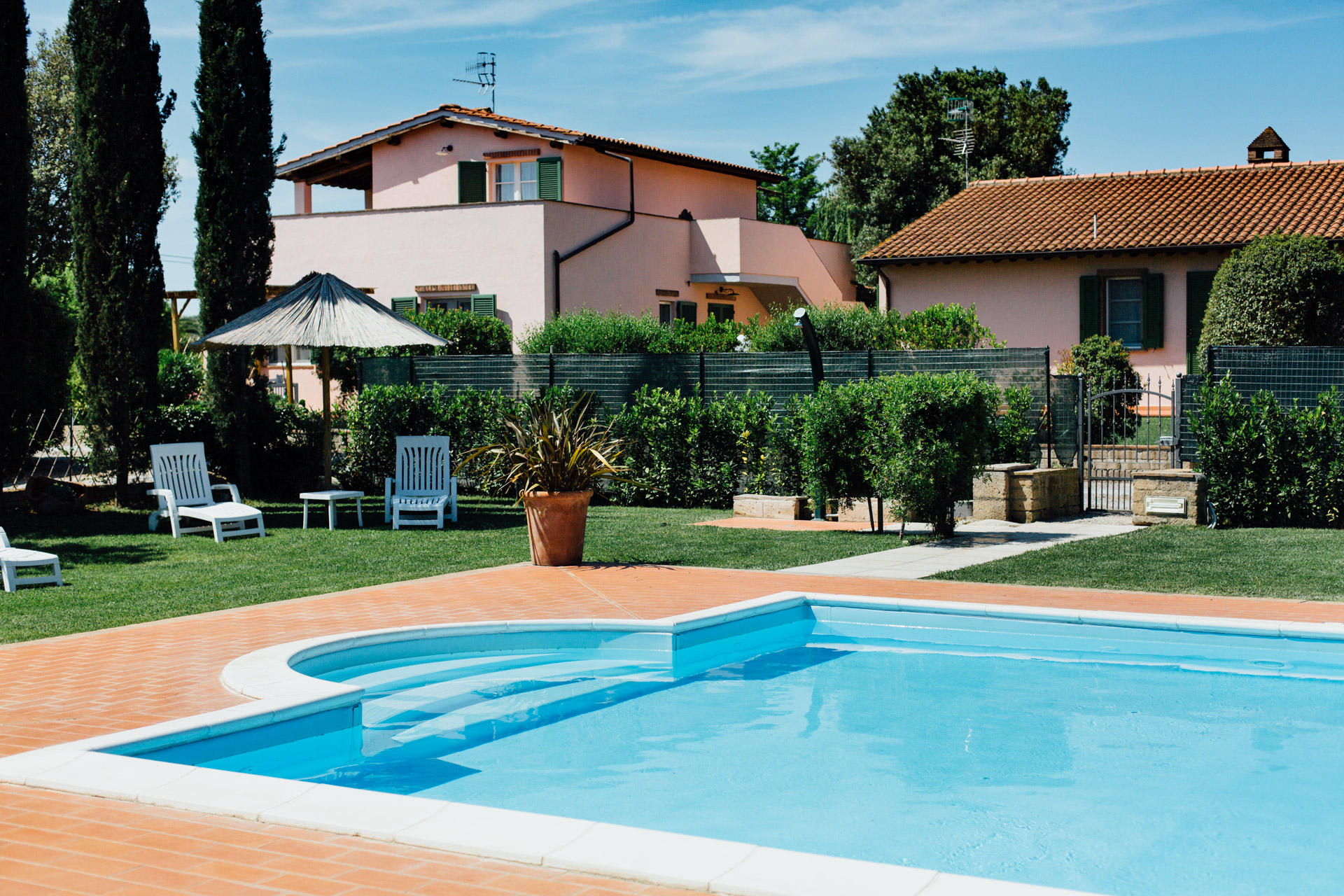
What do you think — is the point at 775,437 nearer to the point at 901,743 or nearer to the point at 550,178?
the point at 901,743

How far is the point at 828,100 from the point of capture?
1585 inches

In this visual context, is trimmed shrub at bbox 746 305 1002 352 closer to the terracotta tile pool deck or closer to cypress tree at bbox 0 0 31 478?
the terracotta tile pool deck

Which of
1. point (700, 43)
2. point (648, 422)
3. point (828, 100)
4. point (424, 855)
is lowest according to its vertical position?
point (424, 855)

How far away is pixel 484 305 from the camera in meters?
27.2

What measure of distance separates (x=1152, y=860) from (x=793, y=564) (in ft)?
20.9

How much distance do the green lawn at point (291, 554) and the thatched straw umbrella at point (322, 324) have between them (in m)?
2.25

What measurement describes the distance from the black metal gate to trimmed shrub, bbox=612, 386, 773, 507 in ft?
14.0

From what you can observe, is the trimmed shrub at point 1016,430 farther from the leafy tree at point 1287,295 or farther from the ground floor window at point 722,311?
the ground floor window at point 722,311

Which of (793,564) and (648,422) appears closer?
(793,564)

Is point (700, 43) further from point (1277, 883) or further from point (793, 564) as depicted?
point (1277, 883)

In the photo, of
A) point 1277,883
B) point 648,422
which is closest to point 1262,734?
point 1277,883

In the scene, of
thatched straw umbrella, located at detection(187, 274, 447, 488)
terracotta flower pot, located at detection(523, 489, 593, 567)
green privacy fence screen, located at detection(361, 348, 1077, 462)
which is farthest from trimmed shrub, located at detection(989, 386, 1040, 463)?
thatched straw umbrella, located at detection(187, 274, 447, 488)

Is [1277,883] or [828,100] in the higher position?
[828,100]

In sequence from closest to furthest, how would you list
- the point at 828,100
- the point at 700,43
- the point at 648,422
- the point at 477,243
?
the point at 648,422 → the point at 700,43 → the point at 477,243 → the point at 828,100
